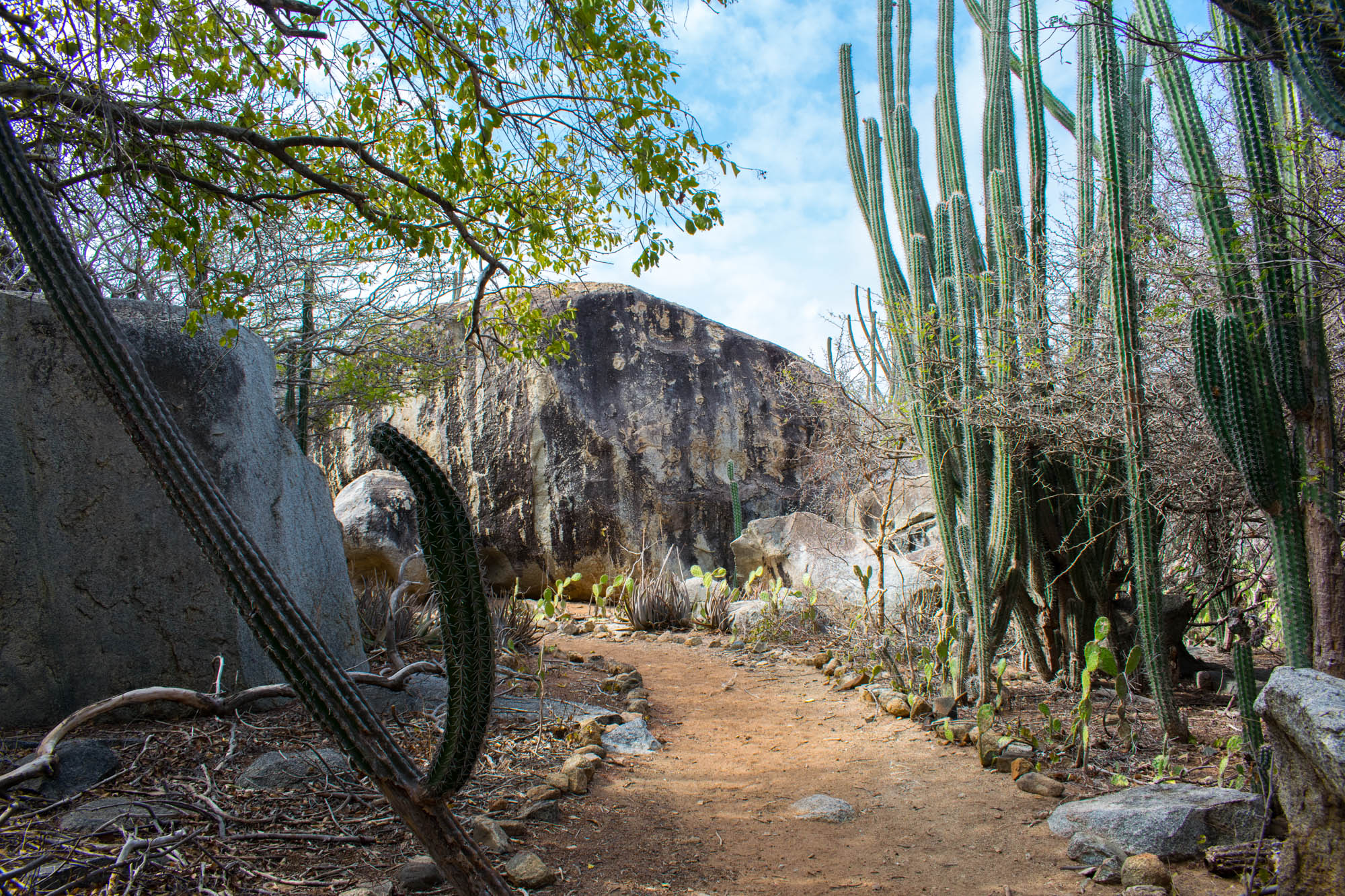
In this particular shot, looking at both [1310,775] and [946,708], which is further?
[946,708]

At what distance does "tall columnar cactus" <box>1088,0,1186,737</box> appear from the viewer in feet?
11.4

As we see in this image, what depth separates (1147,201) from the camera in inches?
170

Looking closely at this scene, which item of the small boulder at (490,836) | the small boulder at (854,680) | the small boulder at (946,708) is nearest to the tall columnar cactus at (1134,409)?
the small boulder at (946,708)

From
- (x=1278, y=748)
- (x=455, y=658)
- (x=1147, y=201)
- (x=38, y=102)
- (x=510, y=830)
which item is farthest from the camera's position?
(x=1147, y=201)

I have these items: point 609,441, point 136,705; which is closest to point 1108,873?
point 136,705

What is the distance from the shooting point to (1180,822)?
8.64 feet

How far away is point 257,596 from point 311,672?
241mm

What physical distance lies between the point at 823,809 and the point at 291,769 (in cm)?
211

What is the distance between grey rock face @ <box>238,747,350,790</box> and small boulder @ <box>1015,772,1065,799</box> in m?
2.73

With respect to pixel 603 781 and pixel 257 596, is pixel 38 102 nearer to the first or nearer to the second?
pixel 257 596

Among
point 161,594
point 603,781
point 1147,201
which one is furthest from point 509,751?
point 1147,201

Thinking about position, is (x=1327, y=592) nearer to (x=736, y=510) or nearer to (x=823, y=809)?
(x=823, y=809)

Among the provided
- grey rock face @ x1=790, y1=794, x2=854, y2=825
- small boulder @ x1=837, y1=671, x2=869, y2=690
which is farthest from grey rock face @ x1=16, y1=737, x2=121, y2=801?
small boulder @ x1=837, y1=671, x2=869, y2=690

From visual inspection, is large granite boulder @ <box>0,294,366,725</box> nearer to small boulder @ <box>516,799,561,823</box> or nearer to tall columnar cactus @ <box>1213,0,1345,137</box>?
small boulder @ <box>516,799,561,823</box>
